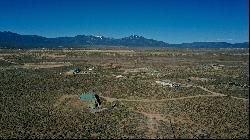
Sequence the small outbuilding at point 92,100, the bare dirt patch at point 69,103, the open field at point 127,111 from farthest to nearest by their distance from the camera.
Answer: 1. the bare dirt patch at point 69,103
2. the small outbuilding at point 92,100
3. the open field at point 127,111

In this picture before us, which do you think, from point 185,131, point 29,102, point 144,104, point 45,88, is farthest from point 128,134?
point 45,88

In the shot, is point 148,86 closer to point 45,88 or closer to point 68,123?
point 45,88

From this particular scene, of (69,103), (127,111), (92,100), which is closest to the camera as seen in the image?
(127,111)

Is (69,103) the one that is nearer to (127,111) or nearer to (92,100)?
(92,100)

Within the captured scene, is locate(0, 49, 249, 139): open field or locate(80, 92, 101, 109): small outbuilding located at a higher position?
locate(80, 92, 101, 109): small outbuilding

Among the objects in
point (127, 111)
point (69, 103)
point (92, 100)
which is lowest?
point (127, 111)

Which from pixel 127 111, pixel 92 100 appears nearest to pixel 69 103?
pixel 92 100

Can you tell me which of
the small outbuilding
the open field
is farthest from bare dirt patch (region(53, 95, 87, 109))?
the small outbuilding

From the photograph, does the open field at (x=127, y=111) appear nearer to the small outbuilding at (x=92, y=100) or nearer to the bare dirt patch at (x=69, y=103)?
the bare dirt patch at (x=69, y=103)

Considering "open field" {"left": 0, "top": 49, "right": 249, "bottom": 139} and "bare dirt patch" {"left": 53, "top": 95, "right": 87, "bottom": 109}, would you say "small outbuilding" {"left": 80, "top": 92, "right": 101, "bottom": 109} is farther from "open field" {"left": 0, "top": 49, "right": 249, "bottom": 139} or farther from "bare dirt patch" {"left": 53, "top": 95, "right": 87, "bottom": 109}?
"open field" {"left": 0, "top": 49, "right": 249, "bottom": 139}

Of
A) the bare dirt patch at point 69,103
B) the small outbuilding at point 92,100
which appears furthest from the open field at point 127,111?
the small outbuilding at point 92,100

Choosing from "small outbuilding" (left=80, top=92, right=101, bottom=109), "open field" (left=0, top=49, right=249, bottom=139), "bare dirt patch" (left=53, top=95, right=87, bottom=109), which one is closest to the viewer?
"open field" (left=0, top=49, right=249, bottom=139)
